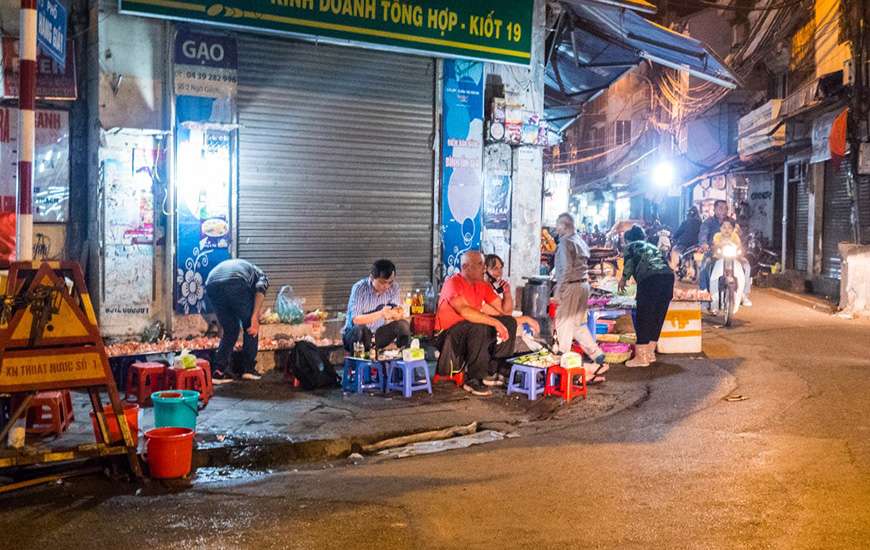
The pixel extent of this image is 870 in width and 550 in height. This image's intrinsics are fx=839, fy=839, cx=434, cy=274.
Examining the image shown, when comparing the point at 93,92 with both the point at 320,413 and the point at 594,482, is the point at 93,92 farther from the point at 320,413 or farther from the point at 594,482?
the point at 594,482

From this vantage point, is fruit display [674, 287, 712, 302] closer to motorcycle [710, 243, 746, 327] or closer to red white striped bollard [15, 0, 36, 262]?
motorcycle [710, 243, 746, 327]

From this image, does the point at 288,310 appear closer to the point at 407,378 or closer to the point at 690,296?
the point at 407,378

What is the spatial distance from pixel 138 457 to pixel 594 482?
11.3ft

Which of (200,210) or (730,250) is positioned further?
(730,250)

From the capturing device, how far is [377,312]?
9.81m

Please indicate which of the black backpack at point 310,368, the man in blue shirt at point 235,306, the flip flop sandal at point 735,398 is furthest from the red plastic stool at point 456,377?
the flip flop sandal at point 735,398

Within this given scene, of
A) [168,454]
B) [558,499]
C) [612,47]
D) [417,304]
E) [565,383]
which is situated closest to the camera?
[558,499]

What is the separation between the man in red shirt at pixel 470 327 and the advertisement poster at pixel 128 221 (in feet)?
12.3

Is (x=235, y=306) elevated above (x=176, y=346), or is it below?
above

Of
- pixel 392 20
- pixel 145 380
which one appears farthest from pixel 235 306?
pixel 392 20

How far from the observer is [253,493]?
5.91 meters

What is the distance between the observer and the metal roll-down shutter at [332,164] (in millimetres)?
11266

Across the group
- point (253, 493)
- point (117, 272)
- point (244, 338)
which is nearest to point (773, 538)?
point (253, 493)

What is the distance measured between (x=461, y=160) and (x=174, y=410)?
704 cm
